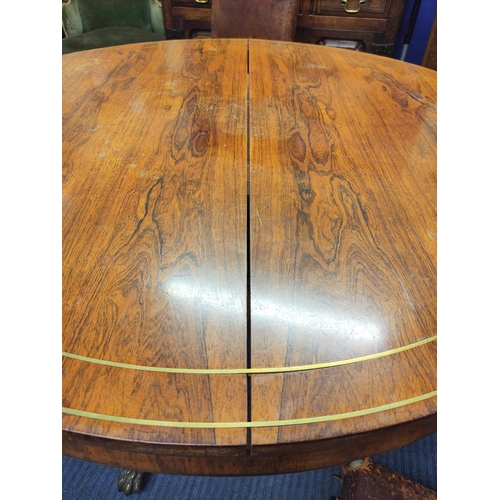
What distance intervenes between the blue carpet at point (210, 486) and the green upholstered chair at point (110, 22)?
58.2 inches

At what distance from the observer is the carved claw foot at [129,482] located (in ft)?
2.56

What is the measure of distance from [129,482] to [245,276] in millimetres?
A: 549

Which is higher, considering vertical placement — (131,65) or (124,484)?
(131,65)

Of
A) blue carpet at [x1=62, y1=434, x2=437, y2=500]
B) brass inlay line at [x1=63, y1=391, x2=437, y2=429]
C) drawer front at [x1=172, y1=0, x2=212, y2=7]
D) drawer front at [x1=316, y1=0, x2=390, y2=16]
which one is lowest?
blue carpet at [x1=62, y1=434, x2=437, y2=500]

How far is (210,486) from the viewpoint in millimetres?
812

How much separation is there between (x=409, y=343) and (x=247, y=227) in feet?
0.75

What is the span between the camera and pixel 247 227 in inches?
20.9

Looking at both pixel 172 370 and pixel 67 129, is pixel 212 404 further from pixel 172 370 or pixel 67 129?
pixel 67 129

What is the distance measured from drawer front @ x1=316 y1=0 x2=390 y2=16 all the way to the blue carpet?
1.69 m

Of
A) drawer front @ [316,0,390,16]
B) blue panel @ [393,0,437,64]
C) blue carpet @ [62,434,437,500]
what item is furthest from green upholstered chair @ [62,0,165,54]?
blue carpet @ [62,434,437,500]

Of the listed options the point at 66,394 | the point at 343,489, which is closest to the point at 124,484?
the point at 343,489

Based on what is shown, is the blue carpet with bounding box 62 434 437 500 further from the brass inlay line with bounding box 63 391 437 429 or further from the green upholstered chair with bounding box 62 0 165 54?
the green upholstered chair with bounding box 62 0 165 54

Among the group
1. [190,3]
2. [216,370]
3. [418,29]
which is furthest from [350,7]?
[216,370]

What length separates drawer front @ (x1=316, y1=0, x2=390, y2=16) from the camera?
5.72 feet
